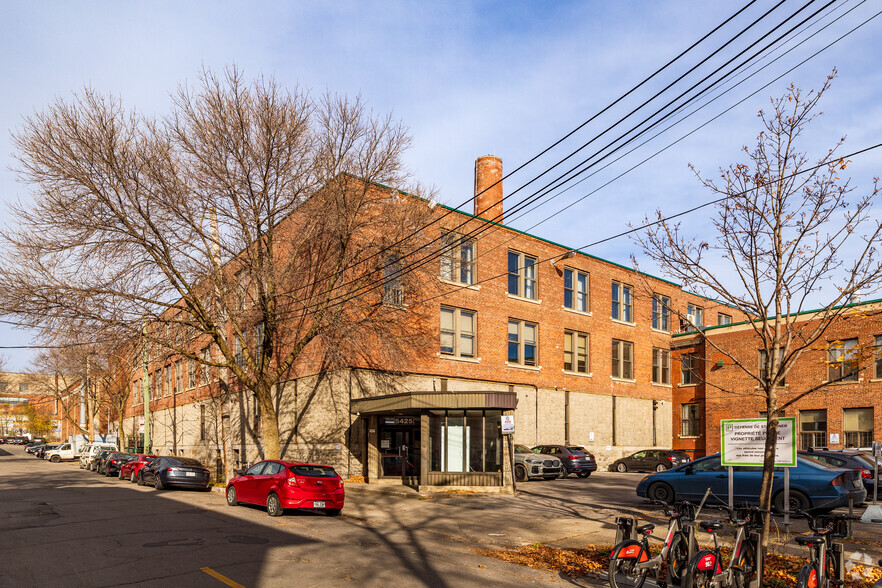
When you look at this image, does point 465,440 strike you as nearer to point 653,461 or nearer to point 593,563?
point 593,563

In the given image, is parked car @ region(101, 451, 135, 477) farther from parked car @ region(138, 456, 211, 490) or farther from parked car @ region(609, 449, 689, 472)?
parked car @ region(609, 449, 689, 472)

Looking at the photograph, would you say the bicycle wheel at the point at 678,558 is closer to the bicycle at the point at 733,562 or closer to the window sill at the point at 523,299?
the bicycle at the point at 733,562

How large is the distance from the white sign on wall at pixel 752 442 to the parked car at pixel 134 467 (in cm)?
2512

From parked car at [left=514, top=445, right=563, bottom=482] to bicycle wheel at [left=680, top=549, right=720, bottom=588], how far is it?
824 inches

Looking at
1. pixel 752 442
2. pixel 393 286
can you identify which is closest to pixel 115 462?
pixel 393 286

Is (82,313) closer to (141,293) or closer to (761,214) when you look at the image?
(141,293)

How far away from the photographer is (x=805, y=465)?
1698cm

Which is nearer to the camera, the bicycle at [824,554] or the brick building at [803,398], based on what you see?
the bicycle at [824,554]

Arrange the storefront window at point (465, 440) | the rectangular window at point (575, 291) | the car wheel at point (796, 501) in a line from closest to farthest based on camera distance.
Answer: the car wheel at point (796, 501) → the storefront window at point (465, 440) → the rectangular window at point (575, 291)

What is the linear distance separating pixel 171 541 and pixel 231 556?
2272 millimetres

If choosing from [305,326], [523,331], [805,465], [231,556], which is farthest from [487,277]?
[231,556]

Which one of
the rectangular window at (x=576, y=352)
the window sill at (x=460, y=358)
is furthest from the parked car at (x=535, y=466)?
the rectangular window at (x=576, y=352)

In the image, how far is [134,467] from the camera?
1270 inches

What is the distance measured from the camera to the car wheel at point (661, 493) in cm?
1917
